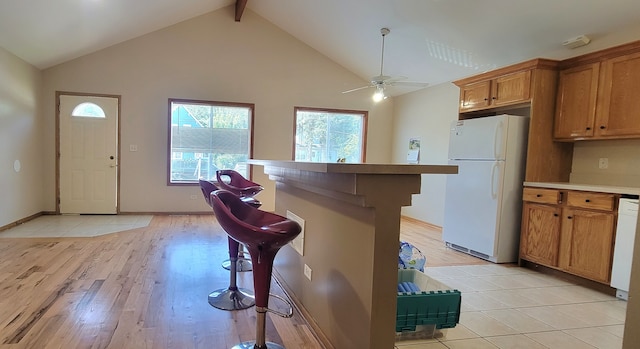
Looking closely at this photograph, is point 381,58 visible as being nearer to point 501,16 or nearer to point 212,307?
point 501,16

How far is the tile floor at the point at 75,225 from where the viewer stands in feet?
14.7

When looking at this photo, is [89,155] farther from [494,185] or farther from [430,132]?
[494,185]

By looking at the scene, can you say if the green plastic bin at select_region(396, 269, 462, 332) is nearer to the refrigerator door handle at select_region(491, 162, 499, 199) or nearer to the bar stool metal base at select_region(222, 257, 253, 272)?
the bar stool metal base at select_region(222, 257, 253, 272)

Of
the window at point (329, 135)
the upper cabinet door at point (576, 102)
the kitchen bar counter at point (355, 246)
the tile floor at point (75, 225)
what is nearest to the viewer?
the kitchen bar counter at point (355, 246)

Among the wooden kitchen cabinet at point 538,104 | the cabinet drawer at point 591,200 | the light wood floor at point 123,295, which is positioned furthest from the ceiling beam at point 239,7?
the cabinet drawer at point 591,200

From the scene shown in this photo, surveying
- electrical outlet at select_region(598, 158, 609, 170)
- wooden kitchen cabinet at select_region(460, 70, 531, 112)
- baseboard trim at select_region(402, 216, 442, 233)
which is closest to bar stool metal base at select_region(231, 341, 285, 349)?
wooden kitchen cabinet at select_region(460, 70, 531, 112)

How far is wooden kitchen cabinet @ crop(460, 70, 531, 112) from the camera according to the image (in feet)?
12.5

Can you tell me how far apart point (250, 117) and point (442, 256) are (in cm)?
418

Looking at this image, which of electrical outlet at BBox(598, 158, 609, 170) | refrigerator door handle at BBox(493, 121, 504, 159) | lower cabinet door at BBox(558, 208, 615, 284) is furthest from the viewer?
refrigerator door handle at BBox(493, 121, 504, 159)

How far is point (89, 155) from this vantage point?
5.93 m

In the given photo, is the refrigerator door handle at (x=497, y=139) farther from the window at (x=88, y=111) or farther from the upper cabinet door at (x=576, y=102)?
the window at (x=88, y=111)

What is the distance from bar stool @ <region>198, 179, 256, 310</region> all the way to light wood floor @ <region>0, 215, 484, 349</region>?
0.07 meters

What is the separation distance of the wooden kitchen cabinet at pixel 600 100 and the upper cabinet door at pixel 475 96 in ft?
2.41

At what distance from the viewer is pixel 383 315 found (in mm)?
1582
